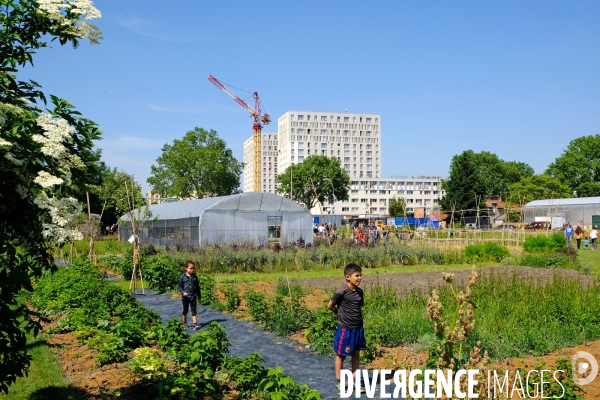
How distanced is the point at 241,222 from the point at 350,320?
22464 millimetres

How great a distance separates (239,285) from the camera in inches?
671

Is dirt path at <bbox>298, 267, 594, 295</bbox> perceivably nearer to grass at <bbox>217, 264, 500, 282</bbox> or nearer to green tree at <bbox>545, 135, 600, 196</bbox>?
grass at <bbox>217, 264, 500, 282</bbox>

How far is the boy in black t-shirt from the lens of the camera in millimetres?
6703

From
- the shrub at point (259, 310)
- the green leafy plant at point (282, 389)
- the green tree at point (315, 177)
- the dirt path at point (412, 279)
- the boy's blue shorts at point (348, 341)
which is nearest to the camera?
the green leafy plant at point (282, 389)

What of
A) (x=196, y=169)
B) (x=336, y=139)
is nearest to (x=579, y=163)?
(x=196, y=169)

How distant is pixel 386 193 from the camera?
156m

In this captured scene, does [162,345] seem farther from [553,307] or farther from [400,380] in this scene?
[553,307]

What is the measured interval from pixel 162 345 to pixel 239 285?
367 inches

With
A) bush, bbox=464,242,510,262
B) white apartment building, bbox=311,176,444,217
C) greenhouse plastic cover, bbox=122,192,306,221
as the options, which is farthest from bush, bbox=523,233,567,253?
white apartment building, bbox=311,176,444,217

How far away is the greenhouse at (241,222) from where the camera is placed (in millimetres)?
28062

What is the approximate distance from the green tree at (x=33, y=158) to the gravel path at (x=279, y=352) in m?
3.46

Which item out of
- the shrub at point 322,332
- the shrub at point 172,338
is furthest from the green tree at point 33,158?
the shrub at point 322,332

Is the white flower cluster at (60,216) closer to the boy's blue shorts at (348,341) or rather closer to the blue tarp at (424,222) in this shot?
the boy's blue shorts at (348,341)

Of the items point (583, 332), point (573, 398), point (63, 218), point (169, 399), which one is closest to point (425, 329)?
point (583, 332)
